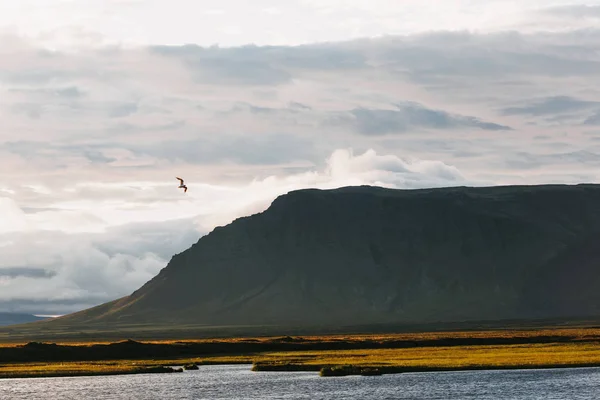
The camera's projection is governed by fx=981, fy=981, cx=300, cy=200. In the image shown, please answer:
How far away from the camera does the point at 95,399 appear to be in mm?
99250

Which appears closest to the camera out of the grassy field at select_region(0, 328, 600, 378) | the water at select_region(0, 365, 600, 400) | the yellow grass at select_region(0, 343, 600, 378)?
the water at select_region(0, 365, 600, 400)

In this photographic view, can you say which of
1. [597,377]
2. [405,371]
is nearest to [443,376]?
[405,371]

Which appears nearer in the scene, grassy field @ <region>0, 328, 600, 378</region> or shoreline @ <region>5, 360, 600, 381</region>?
shoreline @ <region>5, 360, 600, 381</region>

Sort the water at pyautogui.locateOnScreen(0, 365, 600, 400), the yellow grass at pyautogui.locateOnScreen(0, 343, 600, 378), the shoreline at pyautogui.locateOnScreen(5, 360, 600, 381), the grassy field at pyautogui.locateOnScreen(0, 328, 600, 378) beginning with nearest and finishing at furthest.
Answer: the water at pyautogui.locateOnScreen(0, 365, 600, 400) → the shoreline at pyautogui.locateOnScreen(5, 360, 600, 381) → the grassy field at pyautogui.locateOnScreen(0, 328, 600, 378) → the yellow grass at pyautogui.locateOnScreen(0, 343, 600, 378)

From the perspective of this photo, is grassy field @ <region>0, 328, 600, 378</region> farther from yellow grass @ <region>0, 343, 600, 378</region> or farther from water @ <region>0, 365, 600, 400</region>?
water @ <region>0, 365, 600, 400</region>

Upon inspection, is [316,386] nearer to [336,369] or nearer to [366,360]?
[336,369]

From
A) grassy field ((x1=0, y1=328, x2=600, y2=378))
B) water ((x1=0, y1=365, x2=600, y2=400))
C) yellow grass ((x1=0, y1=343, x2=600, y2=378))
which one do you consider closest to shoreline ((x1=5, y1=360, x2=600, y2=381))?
grassy field ((x1=0, y1=328, x2=600, y2=378))

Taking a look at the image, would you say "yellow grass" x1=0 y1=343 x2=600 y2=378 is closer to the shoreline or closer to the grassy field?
the grassy field

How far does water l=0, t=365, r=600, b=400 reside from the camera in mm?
96625

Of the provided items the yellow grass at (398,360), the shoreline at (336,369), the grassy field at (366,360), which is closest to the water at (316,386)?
the shoreline at (336,369)

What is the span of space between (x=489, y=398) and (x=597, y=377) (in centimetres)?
2139

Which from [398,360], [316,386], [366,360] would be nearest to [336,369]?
[316,386]

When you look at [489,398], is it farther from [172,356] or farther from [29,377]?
[172,356]

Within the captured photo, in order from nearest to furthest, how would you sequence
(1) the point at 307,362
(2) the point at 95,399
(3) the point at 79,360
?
(2) the point at 95,399
(1) the point at 307,362
(3) the point at 79,360
